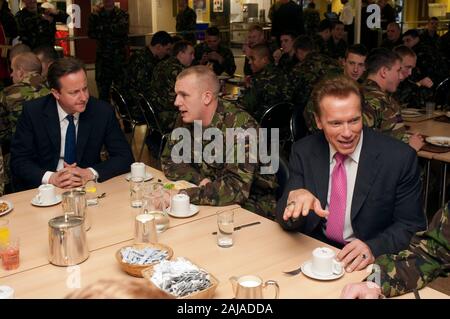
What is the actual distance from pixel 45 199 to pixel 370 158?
1550 mm

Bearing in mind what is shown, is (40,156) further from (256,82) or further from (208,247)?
(256,82)

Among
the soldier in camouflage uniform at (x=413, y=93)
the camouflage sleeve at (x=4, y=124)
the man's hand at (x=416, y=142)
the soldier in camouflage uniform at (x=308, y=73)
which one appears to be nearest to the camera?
the man's hand at (x=416, y=142)

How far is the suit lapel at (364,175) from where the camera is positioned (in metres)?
2.24

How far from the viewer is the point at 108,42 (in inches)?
351

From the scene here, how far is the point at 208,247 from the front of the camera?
2078mm

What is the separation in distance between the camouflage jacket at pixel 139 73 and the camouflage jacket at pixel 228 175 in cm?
365

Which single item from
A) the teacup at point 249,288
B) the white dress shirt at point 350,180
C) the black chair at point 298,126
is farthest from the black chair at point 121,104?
the teacup at point 249,288

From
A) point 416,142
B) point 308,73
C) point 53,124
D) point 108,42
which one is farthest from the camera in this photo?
point 108,42

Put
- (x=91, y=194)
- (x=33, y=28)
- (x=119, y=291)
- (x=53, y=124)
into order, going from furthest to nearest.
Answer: (x=33, y=28) → (x=53, y=124) → (x=91, y=194) → (x=119, y=291)

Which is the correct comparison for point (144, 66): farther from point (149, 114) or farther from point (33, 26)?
point (33, 26)

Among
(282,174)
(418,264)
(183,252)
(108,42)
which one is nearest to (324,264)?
(418,264)

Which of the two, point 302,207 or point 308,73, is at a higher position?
point 308,73

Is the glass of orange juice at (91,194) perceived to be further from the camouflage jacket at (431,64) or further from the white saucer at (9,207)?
the camouflage jacket at (431,64)

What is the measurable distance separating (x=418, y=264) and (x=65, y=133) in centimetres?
227
